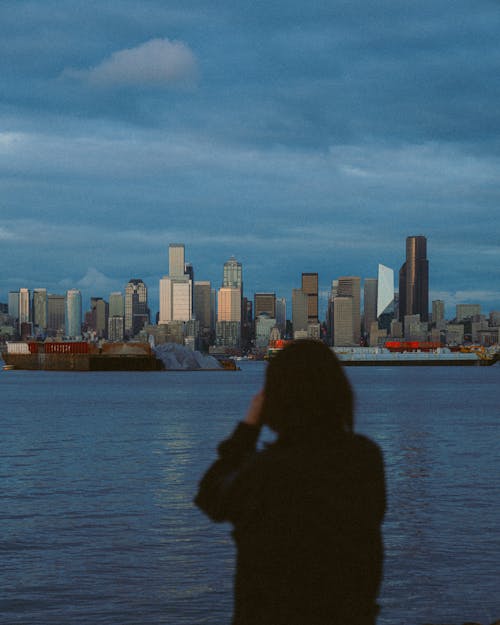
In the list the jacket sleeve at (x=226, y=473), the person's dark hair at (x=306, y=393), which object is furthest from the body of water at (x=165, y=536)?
the jacket sleeve at (x=226, y=473)

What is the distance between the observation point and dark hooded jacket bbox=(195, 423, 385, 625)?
4656 mm

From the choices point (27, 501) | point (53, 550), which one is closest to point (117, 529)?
point (53, 550)

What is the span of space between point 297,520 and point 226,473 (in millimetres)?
410

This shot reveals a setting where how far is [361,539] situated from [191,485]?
77.5 feet

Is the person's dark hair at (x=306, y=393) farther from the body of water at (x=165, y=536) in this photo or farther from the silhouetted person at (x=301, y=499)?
the body of water at (x=165, y=536)

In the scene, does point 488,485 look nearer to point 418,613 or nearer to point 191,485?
point 191,485

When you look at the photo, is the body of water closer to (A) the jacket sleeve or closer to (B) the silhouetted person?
(B) the silhouetted person

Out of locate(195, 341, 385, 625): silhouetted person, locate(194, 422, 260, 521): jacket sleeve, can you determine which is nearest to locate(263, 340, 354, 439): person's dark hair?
locate(195, 341, 385, 625): silhouetted person

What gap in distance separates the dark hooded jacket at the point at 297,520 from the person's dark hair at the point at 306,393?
0.08 m

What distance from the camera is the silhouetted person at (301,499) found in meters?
4.62

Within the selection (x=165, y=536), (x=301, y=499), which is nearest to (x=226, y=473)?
(x=301, y=499)

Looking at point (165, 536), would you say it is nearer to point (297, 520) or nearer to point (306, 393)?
point (297, 520)

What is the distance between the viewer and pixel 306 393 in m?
4.60

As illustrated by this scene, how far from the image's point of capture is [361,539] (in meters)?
4.80
